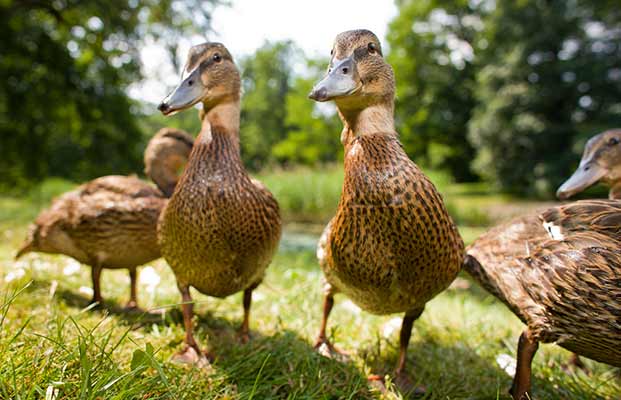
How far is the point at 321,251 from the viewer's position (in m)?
2.26

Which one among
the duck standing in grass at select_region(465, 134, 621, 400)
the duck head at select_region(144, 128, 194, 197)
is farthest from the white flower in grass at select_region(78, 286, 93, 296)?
the duck standing in grass at select_region(465, 134, 621, 400)

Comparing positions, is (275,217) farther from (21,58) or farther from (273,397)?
(21,58)

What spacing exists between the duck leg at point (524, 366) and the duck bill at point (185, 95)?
1.90 m

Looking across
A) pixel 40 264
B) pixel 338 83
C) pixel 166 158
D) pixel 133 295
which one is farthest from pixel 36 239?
pixel 338 83

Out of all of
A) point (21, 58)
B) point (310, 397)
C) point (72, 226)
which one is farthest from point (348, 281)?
point (21, 58)

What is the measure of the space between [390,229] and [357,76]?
0.65 metres

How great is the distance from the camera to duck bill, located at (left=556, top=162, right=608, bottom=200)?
262 centimetres

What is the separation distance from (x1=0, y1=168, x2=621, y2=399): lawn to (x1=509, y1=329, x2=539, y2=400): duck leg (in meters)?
0.31

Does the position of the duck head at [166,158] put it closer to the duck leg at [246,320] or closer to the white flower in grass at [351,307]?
the duck leg at [246,320]

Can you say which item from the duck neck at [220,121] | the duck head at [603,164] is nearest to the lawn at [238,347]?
the duck neck at [220,121]

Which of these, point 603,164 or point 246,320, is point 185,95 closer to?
point 246,320

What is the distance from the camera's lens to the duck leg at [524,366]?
1.79 metres

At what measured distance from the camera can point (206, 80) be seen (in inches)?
82.0

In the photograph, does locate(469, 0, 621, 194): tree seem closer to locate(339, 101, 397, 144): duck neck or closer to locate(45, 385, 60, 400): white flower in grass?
locate(339, 101, 397, 144): duck neck
